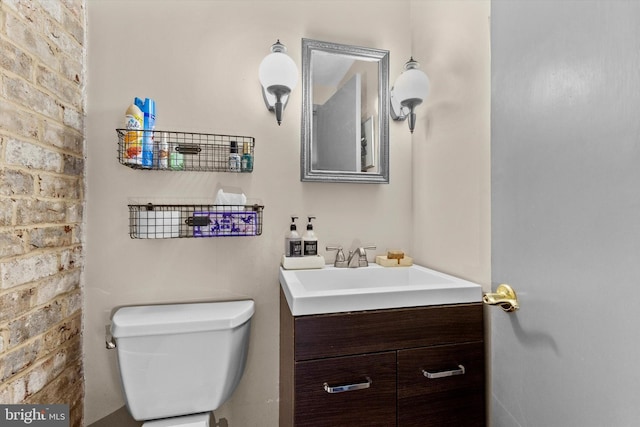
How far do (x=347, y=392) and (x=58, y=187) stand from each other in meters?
1.24

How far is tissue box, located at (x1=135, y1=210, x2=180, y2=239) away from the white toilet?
307mm

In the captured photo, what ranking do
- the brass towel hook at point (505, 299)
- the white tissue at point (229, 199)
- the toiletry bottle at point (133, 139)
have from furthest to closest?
the white tissue at point (229, 199), the toiletry bottle at point (133, 139), the brass towel hook at point (505, 299)

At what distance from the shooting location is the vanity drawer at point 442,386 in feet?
3.24

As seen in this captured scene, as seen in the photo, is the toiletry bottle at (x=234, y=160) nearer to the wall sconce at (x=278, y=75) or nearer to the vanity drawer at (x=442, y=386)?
the wall sconce at (x=278, y=75)

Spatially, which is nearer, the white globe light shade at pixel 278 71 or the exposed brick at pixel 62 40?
the exposed brick at pixel 62 40

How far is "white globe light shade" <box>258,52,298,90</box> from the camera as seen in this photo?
128 cm

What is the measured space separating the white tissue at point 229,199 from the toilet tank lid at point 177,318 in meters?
0.44

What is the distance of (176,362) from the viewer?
1.11 metres

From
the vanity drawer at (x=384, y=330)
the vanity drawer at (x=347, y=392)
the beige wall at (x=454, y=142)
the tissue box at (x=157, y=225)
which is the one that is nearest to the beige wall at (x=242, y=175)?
the beige wall at (x=454, y=142)

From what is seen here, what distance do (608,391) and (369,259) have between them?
42.0 inches

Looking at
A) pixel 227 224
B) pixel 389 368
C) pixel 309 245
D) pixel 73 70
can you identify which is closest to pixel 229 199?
pixel 227 224

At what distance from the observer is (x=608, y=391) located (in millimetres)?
524

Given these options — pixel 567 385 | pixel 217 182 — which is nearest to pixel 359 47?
pixel 217 182

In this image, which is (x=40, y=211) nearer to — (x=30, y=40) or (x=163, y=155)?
(x=163, y=155)
